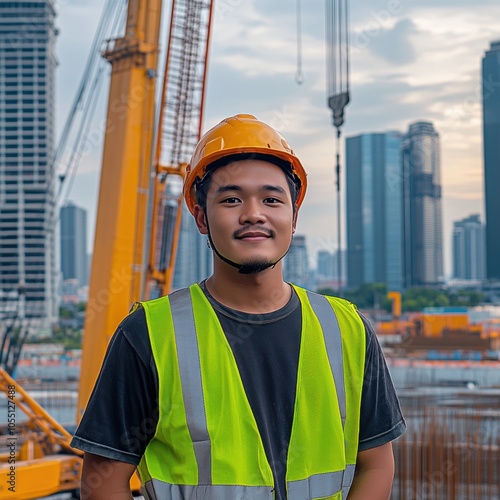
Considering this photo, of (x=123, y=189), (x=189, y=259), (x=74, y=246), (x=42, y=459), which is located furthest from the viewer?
(x=74, y=246)

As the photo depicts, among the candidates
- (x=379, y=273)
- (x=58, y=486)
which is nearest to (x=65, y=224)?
(x=379, y=273)

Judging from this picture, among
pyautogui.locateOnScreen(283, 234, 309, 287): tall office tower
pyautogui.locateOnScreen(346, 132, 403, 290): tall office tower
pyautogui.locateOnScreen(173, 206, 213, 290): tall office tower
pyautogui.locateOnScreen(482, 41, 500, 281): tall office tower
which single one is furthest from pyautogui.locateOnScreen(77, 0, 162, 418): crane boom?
pyautogui.locateOnScreen(346, 132, 403, 290): tall office tower

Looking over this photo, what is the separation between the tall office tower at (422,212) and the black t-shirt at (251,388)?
6061 centimetres

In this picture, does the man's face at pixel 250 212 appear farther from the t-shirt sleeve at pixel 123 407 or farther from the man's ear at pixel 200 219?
the t-shirt sleeve at pixel 123 407

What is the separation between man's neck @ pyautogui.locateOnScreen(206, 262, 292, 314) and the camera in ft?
5.02

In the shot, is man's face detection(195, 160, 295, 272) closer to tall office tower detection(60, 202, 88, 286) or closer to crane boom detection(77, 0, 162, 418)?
crane boom detection(77, 0, 162, 418)

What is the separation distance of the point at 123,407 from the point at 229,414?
0.20m

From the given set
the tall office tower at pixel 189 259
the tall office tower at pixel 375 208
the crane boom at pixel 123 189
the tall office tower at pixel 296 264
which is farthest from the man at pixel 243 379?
the tall office tower at pixel 375 208

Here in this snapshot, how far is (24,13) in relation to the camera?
203 ft

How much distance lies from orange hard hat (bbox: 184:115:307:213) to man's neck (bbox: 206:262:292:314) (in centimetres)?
20

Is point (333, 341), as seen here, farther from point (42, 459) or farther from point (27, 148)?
point (27, 148)

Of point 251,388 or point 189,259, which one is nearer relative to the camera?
point 251,388

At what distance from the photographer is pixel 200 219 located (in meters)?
1.61

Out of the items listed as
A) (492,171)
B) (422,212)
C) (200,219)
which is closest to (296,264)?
(492,171)
